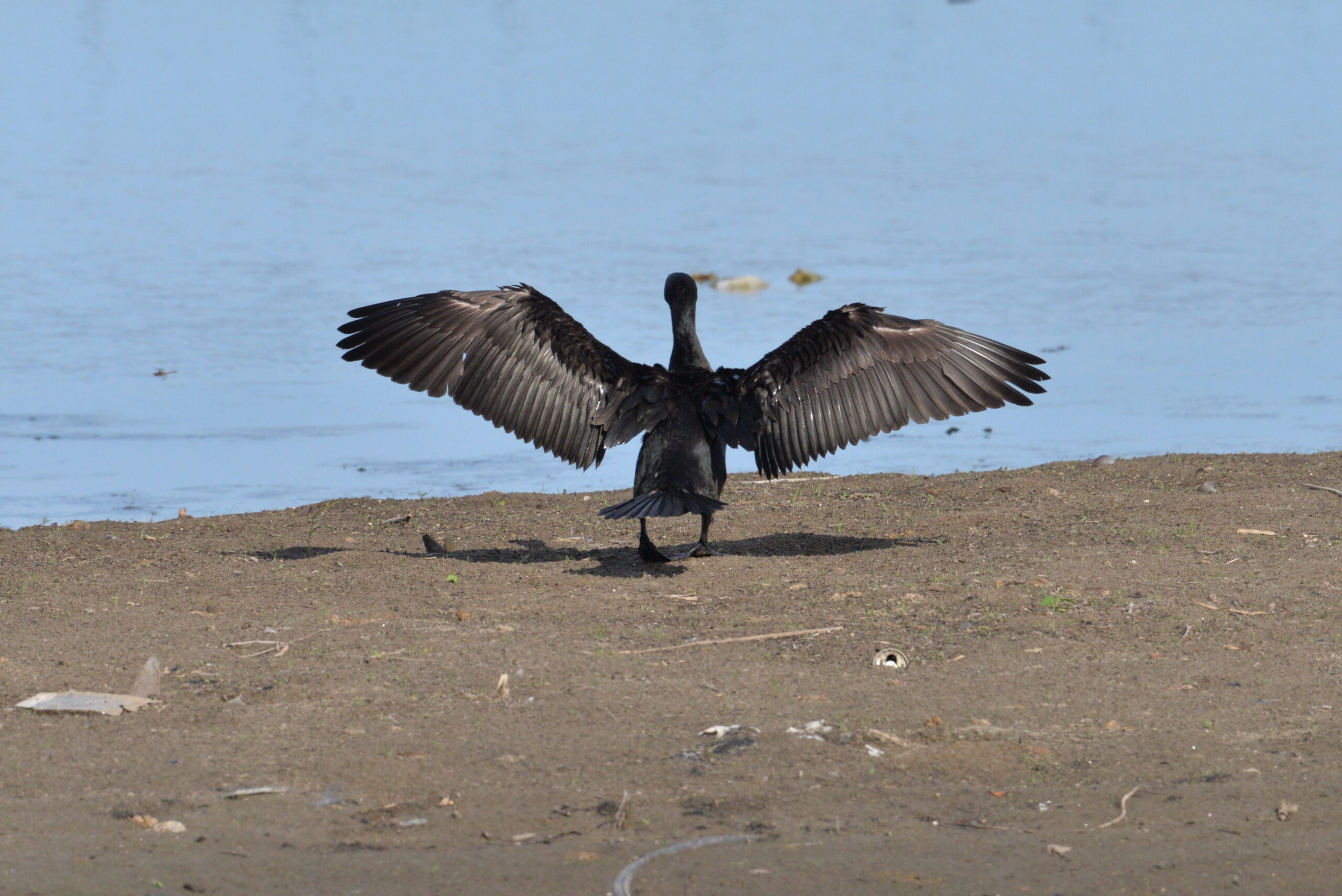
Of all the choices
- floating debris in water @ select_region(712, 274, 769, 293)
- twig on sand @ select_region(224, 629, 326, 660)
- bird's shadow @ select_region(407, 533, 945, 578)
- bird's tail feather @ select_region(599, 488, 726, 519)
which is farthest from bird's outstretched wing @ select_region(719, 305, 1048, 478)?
floating debris in water @ select_region(712, 274, 769, 293)

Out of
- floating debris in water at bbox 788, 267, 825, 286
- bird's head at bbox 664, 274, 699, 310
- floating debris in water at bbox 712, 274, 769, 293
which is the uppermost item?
floating debris in water at bbox 788, 267, 825, 286

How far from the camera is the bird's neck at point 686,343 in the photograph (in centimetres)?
812

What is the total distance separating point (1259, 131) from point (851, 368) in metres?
20.0

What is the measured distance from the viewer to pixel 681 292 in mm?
8086

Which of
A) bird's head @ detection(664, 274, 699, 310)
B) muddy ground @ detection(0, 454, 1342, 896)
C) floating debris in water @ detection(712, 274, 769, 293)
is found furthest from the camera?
floating debris in water @ detection(712, 274, 769, 293)

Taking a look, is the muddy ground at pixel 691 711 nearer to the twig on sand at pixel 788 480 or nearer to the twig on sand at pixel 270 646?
the twig on sand at pixel 270 646

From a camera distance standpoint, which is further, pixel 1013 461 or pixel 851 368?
pixel 1013 461

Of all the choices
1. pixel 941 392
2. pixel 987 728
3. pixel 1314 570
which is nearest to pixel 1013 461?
pixel 941 392

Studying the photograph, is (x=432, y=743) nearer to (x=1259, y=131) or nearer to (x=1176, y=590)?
(x=1176, y=590)

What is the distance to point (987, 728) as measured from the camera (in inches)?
211

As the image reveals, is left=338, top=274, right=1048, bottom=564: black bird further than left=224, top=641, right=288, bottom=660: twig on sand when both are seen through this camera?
Yes

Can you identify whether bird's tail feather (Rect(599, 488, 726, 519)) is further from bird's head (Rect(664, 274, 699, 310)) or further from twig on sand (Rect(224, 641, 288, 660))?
twig on sand (Rect(224, 641, 288, 660))

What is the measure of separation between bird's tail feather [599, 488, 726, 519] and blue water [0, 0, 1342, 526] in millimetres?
3648

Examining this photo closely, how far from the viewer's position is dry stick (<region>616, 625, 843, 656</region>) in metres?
6.11
